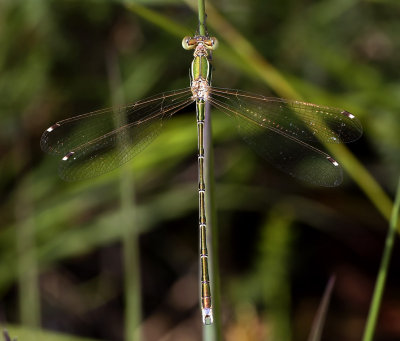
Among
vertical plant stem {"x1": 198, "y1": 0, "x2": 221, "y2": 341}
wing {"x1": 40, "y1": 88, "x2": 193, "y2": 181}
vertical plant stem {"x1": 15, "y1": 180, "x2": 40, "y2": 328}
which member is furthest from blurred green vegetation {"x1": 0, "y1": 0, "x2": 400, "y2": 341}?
vertical plant stem {"x1": 198, "y1": 0, "x2": 221, "y2": 341}

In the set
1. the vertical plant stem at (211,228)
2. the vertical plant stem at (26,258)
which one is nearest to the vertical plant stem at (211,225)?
the vertical plant stem at (211,228)

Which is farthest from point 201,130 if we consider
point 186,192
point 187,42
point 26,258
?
point 26,258

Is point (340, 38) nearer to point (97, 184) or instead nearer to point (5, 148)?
point (97, 184)

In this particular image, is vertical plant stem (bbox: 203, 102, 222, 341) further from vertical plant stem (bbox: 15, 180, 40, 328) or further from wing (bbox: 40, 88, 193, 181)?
vertical plant stem (bbox: 15, 180, 40, 328)

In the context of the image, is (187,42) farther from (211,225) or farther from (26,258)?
(26,258)

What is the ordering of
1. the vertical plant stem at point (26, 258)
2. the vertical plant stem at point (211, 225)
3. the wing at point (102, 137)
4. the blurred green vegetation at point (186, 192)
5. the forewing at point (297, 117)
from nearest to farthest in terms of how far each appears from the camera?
the vertical plant stem at point (211, 225) < the forewing at point (297, 117) < the wing at point (102, 137) < the vertical plant stem at point (26, 258) < the blurred green vegetation at point (186, 192)

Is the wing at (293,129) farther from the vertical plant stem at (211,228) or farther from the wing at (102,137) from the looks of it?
the vertical plant stem at (211,228)
